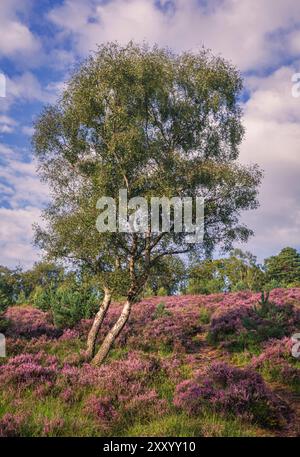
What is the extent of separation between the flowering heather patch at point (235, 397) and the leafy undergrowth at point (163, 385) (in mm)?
24

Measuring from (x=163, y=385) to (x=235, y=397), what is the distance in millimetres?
2858

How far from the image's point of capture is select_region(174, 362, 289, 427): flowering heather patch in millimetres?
8797

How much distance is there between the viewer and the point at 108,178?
617 inches

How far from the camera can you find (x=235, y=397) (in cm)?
920

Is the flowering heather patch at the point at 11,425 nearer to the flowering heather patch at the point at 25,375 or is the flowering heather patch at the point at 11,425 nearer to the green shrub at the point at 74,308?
the flowering heather patch at the point at 25,375

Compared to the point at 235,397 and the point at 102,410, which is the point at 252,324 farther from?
the point at 102,410

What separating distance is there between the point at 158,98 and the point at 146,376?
1151cm

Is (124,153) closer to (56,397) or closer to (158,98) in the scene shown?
(158,98)

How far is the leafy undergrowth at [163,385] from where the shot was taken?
26.4 ft

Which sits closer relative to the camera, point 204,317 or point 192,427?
point 192,427

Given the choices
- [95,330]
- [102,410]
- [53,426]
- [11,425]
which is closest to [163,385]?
[102,410]

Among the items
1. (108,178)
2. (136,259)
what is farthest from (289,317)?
(108,178)

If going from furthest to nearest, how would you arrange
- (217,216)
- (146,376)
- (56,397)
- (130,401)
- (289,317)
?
(289,317) < (217,216) < (146,376) < (56,397) < (130,401)

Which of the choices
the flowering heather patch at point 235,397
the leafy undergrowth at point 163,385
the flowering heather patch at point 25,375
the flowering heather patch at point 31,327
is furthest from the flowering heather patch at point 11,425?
the flowering heather patch at point 31,327
